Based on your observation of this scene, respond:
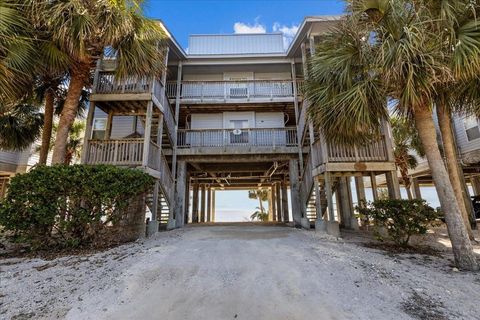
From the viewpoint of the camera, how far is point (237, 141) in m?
13.6

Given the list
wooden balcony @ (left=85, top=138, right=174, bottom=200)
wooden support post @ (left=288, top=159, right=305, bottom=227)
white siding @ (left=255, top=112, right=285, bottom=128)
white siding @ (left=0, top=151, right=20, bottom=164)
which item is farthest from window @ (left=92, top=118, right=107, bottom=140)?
wooden support post @ (left=288, top=159, right=305, bottom=227)

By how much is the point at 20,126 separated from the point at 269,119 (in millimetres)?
12600

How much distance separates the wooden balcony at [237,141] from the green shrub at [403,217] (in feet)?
20.3

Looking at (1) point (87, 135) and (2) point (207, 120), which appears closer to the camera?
(1) point (87, 135)

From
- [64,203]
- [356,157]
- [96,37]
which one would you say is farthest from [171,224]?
[356,157]

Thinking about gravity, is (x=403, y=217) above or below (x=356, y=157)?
below

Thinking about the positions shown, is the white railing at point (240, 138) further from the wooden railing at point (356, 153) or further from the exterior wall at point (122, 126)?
the wooden railing at point (356, 153)

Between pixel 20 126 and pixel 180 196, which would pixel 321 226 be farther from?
pixel 20 126

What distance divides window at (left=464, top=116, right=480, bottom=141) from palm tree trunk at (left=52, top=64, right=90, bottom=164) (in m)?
17.5

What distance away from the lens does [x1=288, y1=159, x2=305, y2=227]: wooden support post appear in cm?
Result: 1195

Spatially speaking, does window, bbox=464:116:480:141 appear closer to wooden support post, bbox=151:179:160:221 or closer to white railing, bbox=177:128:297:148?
white railing, bbox=177:128:297:148

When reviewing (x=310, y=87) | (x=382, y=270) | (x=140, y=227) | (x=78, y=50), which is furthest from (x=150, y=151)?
(x=382, y=270)

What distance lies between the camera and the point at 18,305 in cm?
355

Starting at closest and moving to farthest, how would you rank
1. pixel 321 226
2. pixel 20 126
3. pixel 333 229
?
pixel 333 229 < pixel 321 226 < pixel 20 126
